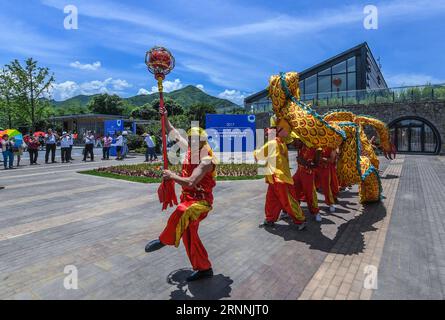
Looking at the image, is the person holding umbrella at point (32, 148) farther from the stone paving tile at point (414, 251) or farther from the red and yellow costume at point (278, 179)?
the stone paving tile at point (414, 251)

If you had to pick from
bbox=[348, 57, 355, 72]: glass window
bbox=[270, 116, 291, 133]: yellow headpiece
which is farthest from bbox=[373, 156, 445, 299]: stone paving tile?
bbox=[348, 57, 355, 72]: glass window

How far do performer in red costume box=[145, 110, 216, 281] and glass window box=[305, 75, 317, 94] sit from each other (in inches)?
1095

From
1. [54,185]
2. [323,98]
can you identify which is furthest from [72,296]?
[323,98]

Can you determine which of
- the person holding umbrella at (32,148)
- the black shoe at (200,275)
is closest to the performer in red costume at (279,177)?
the black shoe at (200,275)

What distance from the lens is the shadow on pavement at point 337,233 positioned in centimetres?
509

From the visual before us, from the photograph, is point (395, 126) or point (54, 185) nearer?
point (54, 185)

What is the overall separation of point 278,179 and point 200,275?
8.03 ft

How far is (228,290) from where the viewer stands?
3.68m

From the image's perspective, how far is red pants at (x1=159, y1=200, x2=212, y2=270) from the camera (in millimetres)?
3619

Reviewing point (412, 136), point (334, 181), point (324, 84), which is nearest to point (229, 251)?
point (334, 181)

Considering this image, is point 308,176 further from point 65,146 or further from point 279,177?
point 65,146

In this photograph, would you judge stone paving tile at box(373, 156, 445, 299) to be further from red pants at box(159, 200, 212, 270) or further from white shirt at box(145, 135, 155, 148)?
white shirt at box(145, 135, 155, 148)

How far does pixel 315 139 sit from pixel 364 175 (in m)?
2.97
